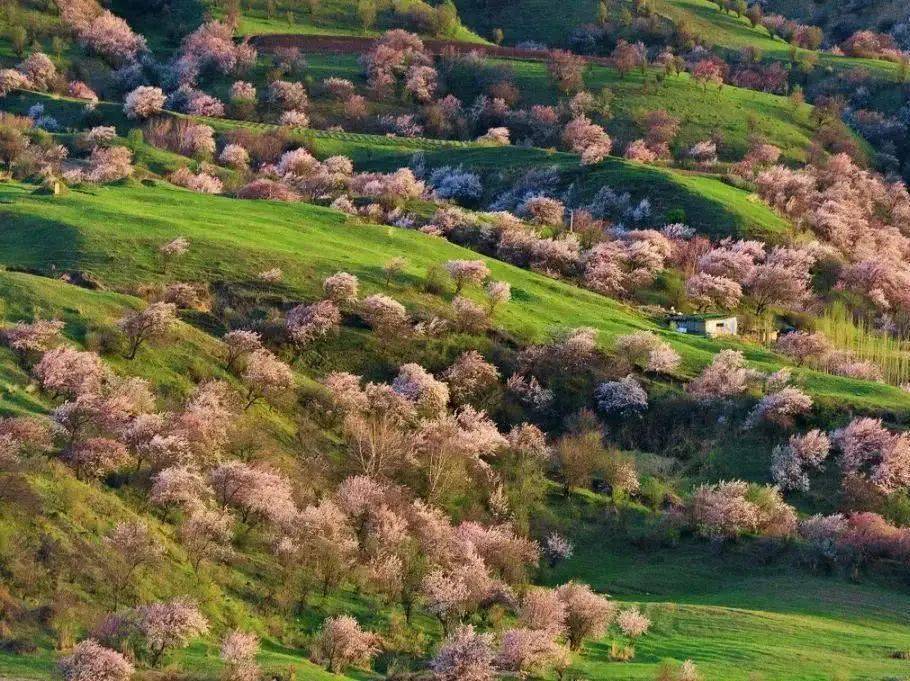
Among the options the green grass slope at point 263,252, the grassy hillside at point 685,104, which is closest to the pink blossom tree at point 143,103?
the grassy hillside at point 685,104

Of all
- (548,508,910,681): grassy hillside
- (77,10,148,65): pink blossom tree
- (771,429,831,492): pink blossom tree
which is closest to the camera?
(548,508,910,681): grassy hillside

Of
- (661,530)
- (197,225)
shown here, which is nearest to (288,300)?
(197,225)

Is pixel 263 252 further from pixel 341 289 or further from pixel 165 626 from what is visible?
pixel 165 626

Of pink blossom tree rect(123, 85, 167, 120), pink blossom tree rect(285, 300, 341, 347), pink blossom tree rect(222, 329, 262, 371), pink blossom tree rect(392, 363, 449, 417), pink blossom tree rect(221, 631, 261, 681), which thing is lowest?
pink blossom tree rect(123, 85, 167, 120)

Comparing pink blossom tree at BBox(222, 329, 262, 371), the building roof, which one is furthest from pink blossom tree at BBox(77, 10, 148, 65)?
pink blossom tree at BBox(222, 329, 262, 371)

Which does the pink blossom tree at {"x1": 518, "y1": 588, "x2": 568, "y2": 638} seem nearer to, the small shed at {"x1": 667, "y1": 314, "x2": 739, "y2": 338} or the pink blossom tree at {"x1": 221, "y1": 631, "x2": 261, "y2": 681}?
the pink blossom tree at {"x1": 221, "y1": 631, "x2": 261, "y2": 681}

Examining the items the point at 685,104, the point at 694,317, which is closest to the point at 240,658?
the point at 694,317

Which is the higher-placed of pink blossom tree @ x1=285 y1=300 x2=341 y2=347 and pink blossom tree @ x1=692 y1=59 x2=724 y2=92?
pink blossom tree @ x1=692 y1=59 x2=724 y2=92

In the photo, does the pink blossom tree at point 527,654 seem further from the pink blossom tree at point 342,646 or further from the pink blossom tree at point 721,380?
the pink blossom tree at point 721,380
